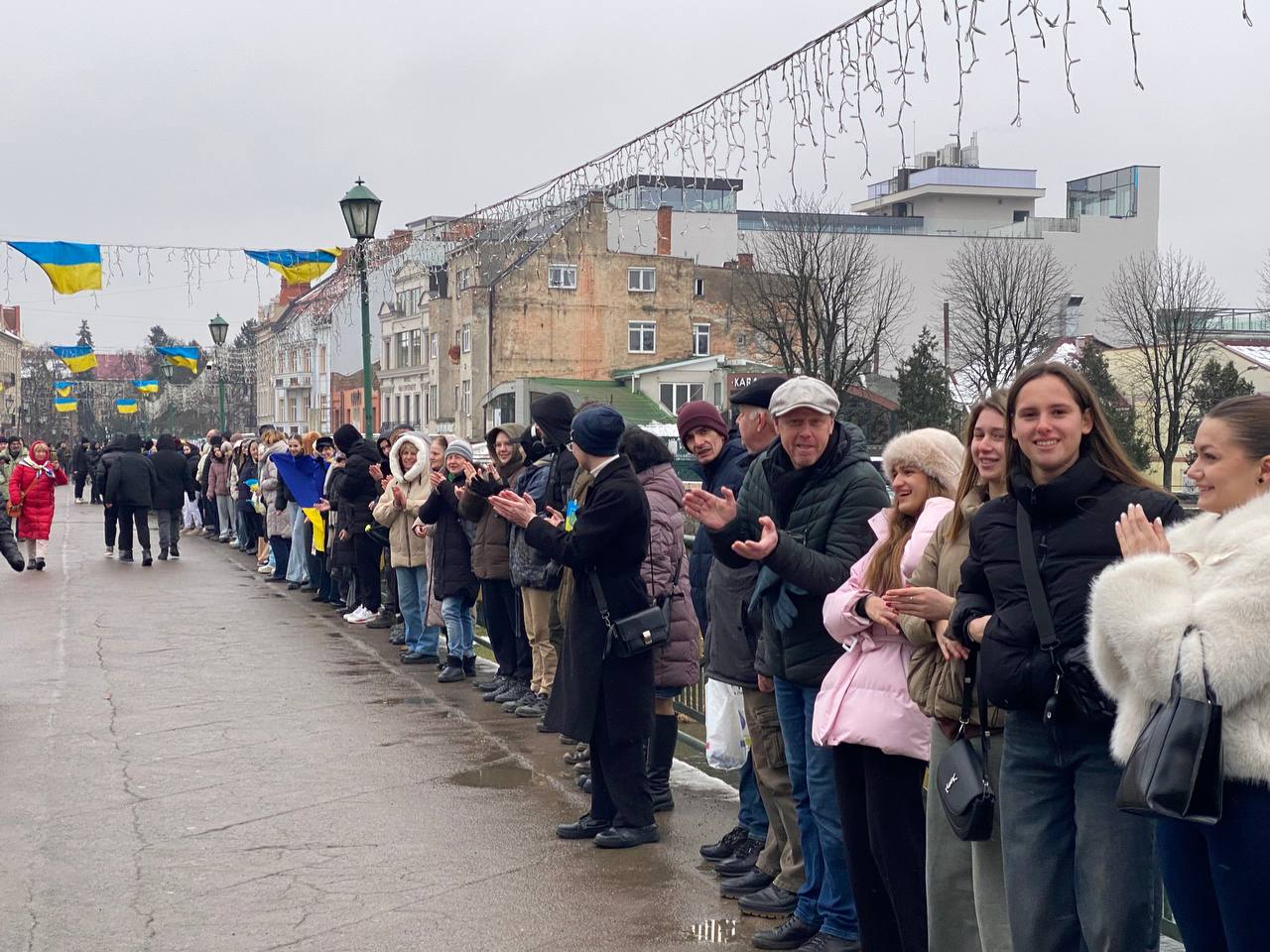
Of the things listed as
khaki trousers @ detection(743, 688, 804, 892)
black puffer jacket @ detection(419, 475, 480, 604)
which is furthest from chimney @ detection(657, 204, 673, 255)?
khaki trousers @ detection(743, 688, 804, 892)

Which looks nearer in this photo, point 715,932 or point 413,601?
point 715,932

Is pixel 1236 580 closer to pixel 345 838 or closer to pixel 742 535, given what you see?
pixel 742 535

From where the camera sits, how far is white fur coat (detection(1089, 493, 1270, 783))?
122 inches

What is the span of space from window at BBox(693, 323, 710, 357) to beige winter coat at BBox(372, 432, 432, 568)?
167 feet

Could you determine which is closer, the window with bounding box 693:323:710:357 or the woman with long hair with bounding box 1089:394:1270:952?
the woman with long hair with bounding box 1089:394:1270:952

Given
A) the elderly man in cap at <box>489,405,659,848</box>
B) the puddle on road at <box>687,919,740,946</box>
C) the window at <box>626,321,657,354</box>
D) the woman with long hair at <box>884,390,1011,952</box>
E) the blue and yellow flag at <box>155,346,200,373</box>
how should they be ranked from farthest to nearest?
1. the window at <box>626,321,657,354</box>
2. the blue and yellow flag at <box>155,346,200,373</box>
3. the elderly man in cap at <box>489,405,659,848</box>
4. the puddle on road at <box>687,919,740,946</box>
5. the woman with long hair at <box>884,390,1011,952</box>

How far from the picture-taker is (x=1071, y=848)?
3.87 m

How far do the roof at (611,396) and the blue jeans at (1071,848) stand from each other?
175 feet

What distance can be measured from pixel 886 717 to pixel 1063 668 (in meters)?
1.07

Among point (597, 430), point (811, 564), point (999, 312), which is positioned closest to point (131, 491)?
point (597, 430)

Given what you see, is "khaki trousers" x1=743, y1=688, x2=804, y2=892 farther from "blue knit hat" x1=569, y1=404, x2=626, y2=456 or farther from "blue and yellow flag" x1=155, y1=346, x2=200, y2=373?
"blue and yellow flag" x1=155, y1=346, x2=200, y2=373

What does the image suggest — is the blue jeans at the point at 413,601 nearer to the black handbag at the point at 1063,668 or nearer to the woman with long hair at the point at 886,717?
the woman with long hair at the point at 886,717

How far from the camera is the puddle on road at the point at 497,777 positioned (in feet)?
26.6

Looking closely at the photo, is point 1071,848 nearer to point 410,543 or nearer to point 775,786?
point 775,786
